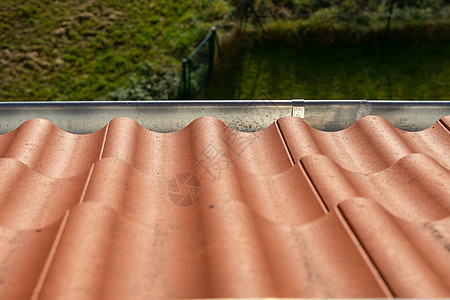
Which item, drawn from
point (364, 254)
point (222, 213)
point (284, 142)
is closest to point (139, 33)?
point (284, 142)

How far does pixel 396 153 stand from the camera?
2.44 metres

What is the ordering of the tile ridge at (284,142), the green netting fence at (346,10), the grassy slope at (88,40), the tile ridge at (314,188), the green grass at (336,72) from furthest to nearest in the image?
the green netting fence at (346,10)
the green grass at (336,72)
the grassy slope at (88,40)
the tile ridge at (284,142)
the tile ridge at (314,188)

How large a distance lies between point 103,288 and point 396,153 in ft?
6.64

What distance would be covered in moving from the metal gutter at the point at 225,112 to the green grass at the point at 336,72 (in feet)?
19.8

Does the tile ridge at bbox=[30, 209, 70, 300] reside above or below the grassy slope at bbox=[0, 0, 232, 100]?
above

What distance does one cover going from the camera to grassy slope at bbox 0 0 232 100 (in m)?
8.96

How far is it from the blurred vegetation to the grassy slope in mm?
26

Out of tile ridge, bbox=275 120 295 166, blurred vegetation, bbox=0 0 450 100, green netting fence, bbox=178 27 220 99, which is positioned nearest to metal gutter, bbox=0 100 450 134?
tile ridge, bbox=275 120 295 166

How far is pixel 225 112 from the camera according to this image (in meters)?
3.00

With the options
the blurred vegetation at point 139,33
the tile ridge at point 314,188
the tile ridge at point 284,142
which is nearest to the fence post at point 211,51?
the blurred vegetation at point 139,33

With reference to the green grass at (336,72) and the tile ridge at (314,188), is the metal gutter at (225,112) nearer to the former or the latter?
the tile ridge at (314,188)

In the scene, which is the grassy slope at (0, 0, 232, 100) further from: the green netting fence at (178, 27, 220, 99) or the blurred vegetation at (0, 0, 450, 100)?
the green netting fence at (178, 27, 220, 99)

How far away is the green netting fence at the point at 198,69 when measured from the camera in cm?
859

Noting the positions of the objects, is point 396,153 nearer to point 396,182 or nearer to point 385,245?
point 396,182
